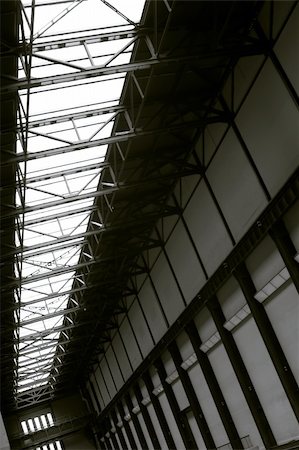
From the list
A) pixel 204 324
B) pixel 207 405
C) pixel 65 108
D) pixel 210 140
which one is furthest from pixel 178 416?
pixel 65 108

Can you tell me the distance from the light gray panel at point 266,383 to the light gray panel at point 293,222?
22.9 ft

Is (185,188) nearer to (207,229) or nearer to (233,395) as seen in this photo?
(207,229)

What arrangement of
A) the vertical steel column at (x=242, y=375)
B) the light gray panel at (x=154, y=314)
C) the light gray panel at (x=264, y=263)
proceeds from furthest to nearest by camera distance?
the light gray panel at (x=154, y=314) < the vertical steel column at (x=242, y=375) < the light gray panel at (x=264, y=263)

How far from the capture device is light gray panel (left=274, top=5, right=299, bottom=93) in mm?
23953

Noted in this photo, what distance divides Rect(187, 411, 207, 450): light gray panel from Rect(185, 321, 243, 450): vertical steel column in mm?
6893

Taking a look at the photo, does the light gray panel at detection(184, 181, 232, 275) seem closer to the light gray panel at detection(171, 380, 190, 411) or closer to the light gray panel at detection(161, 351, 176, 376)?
the light gray panel at detection(161, 351, 176, 376)

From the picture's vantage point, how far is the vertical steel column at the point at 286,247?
27.0 meters

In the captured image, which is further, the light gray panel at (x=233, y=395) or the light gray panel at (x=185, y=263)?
the light gray panel at (x=185, y=263)

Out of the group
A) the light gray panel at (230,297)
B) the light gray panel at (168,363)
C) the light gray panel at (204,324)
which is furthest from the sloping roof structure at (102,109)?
the light gray panel at (168,363)

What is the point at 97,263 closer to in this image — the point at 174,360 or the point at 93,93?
the point at 174,360

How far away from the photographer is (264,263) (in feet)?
99.4

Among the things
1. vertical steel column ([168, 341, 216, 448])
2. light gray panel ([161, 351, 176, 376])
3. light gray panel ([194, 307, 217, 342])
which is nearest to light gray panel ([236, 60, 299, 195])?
light gray panel ([194, 307, 217, 342])

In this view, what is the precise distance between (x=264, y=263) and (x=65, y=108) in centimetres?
1235

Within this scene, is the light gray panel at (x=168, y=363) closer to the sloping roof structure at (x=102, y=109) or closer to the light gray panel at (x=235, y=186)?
the sloping roof structure at (x=102, y=109)
